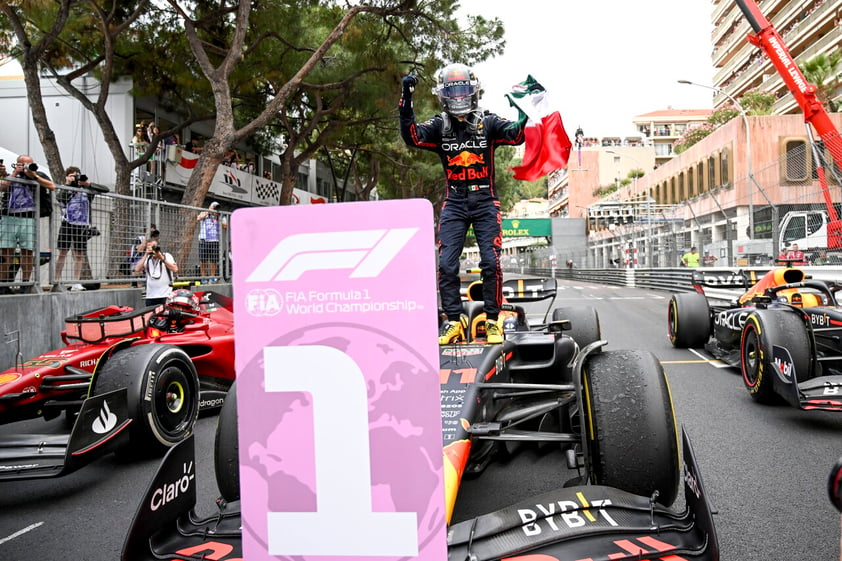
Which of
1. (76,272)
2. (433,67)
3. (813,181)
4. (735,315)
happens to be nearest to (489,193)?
(735,315)

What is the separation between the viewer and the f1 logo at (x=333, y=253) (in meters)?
1.58

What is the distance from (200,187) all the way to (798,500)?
36.5 ft

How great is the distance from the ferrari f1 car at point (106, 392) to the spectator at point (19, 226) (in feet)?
7.81

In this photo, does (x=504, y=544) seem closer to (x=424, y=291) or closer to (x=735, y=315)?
(x=424, y=291)

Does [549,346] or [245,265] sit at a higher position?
[245,265]

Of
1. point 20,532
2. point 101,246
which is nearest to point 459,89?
point 20,532

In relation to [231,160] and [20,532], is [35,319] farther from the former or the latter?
[231,160]

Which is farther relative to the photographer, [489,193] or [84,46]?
[84,46]

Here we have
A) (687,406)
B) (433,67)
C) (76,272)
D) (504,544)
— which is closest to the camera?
(504,544)

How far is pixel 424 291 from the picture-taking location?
156 centimetres

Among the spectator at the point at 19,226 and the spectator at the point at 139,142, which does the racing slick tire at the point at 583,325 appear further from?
the spectator at the point at 139,142

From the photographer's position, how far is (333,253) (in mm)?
1593

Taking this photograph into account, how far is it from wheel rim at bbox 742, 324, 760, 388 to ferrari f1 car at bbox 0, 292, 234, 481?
4234mm

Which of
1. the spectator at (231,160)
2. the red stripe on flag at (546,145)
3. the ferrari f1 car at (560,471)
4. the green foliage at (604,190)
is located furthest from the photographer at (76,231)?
the green foliage at (604,190)
